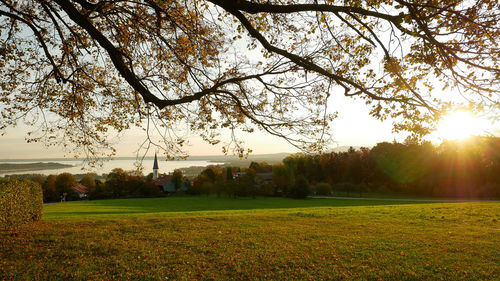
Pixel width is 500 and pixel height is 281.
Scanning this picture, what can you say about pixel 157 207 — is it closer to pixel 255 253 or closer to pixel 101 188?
pixel 255 253

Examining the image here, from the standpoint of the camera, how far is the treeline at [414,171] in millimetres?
51156

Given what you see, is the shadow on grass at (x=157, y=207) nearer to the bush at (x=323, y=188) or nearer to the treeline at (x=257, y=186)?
the treeline at (x=257, y=186)

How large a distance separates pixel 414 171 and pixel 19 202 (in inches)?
2555

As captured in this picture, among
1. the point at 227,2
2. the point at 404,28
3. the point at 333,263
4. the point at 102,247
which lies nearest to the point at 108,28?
the point at 227,2

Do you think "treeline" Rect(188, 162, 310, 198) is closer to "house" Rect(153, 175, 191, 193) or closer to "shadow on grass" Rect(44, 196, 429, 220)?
"shadow on grass" Rect(44, 196, 429, 220)

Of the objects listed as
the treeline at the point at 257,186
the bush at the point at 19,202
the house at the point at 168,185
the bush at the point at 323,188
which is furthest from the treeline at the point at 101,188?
the bush at the point at 19,202

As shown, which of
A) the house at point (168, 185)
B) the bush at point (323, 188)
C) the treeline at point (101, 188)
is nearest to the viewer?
the treeline at point (101, 188)

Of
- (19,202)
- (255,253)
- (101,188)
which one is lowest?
(101,188)

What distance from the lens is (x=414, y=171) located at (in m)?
58.1

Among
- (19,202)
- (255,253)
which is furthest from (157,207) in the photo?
(255,253)

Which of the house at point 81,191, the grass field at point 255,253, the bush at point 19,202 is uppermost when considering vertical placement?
the bush at point 19,202

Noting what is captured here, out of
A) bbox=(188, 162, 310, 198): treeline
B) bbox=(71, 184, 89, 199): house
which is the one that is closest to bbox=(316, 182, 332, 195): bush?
bbox=(188, 162, 310, 198): treeline

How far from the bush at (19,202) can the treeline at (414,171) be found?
3685 cm

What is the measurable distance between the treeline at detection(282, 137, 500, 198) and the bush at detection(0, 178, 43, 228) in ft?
121
